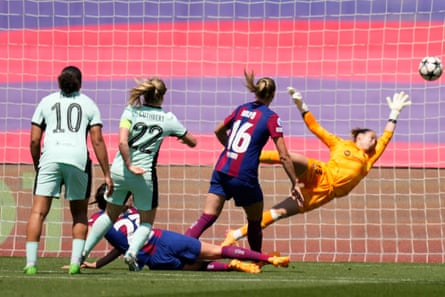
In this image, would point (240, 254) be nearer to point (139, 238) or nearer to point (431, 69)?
Result: point (139, 238)

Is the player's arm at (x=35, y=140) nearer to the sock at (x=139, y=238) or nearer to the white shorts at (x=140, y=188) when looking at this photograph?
the white shorts at (x=140, y=188)

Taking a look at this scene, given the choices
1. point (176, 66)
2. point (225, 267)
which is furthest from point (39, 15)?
point (225, 267)

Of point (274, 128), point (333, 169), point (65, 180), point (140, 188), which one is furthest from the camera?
point (333, 169)

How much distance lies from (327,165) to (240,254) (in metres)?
2.52

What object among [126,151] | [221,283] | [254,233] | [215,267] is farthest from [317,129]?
[221,283]

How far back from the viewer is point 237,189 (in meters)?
9.91

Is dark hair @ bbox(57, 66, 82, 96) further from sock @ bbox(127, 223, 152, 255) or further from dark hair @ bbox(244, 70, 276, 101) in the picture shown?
dark hair @ bbox(244, 70, 276, 101)

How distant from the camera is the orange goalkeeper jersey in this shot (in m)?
11.5

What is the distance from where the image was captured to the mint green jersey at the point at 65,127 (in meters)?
8.79

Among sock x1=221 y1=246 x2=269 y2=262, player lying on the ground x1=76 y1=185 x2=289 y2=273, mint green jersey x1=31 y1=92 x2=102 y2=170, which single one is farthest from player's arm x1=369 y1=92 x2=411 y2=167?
mint green jersey x1=31 y1=92 x2=102 y2=170

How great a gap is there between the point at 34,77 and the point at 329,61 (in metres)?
3.70

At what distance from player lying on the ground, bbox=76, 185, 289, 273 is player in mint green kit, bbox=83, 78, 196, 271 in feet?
1.03

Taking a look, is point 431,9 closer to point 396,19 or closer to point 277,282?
point 396,19

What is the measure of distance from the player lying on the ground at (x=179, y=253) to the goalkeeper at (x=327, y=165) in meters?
1.64
